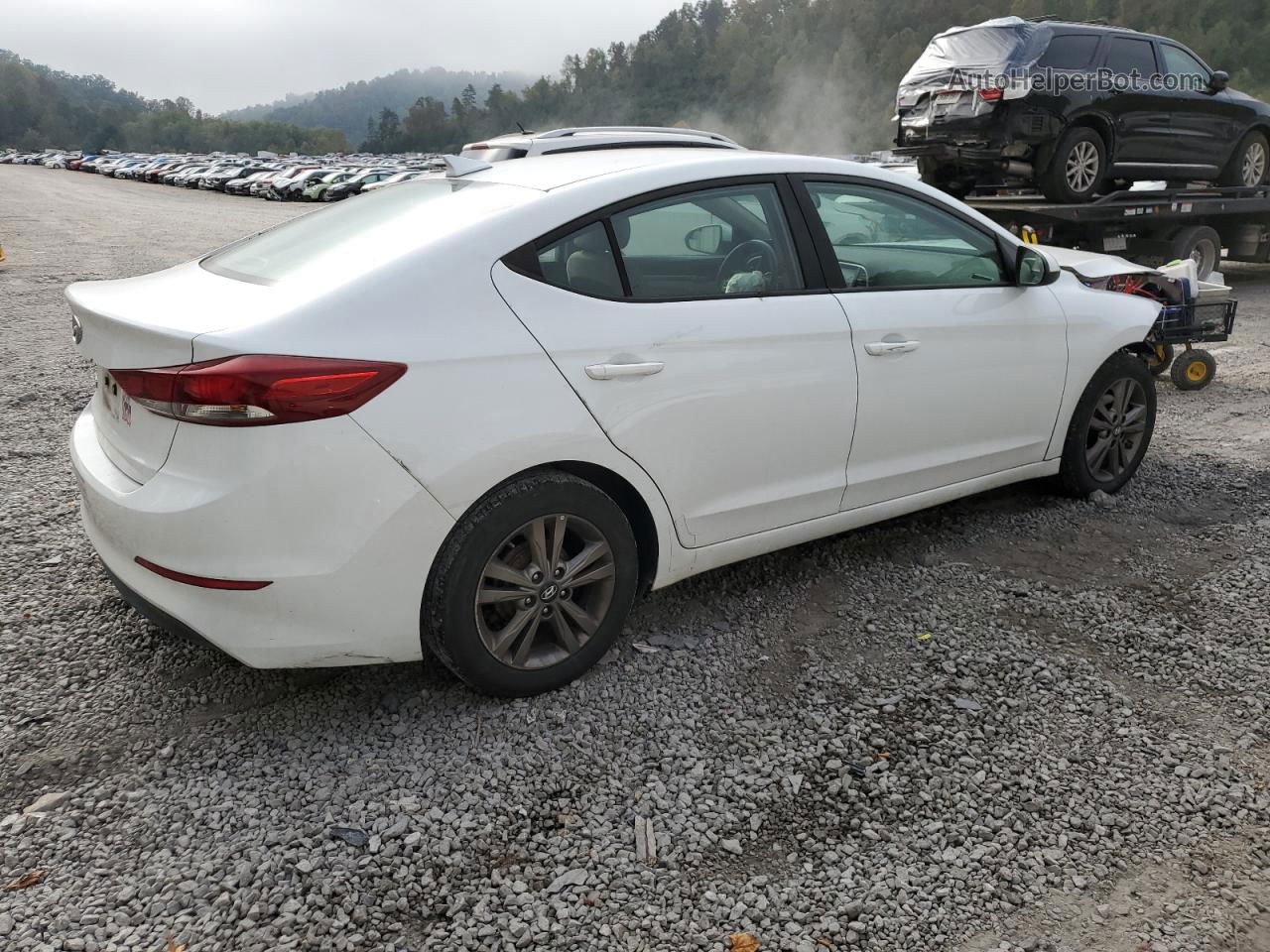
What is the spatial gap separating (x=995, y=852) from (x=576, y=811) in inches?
41.7

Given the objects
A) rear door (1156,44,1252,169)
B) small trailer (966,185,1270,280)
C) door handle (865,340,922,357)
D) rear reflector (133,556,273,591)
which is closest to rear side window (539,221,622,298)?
door handle (865,340,922,357)

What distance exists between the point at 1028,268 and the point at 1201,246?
8.72 meters

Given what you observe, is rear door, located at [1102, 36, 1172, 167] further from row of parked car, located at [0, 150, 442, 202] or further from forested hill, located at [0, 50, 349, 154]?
forested hill, located at [0, 50, 349, 154]

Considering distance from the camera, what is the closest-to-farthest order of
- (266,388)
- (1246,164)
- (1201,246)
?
1. (266,388)
2. (1201,246)
3. (1246,164)

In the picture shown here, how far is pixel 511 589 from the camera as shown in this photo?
3012 mm

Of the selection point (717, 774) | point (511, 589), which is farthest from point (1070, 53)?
point (717, 774)

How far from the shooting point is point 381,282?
2.79 metres

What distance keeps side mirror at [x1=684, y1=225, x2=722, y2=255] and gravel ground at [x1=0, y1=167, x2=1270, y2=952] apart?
1.32m

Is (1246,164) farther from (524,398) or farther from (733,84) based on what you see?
(733,84)

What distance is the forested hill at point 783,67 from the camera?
8931 cm

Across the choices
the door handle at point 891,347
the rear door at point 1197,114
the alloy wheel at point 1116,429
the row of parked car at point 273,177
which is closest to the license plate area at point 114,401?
the door handle at point 891,347

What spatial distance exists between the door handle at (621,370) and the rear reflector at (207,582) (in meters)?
1.07

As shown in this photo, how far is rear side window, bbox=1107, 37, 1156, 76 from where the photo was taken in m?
10.9

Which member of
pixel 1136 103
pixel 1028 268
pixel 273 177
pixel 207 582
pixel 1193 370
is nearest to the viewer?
pixel 207 582
